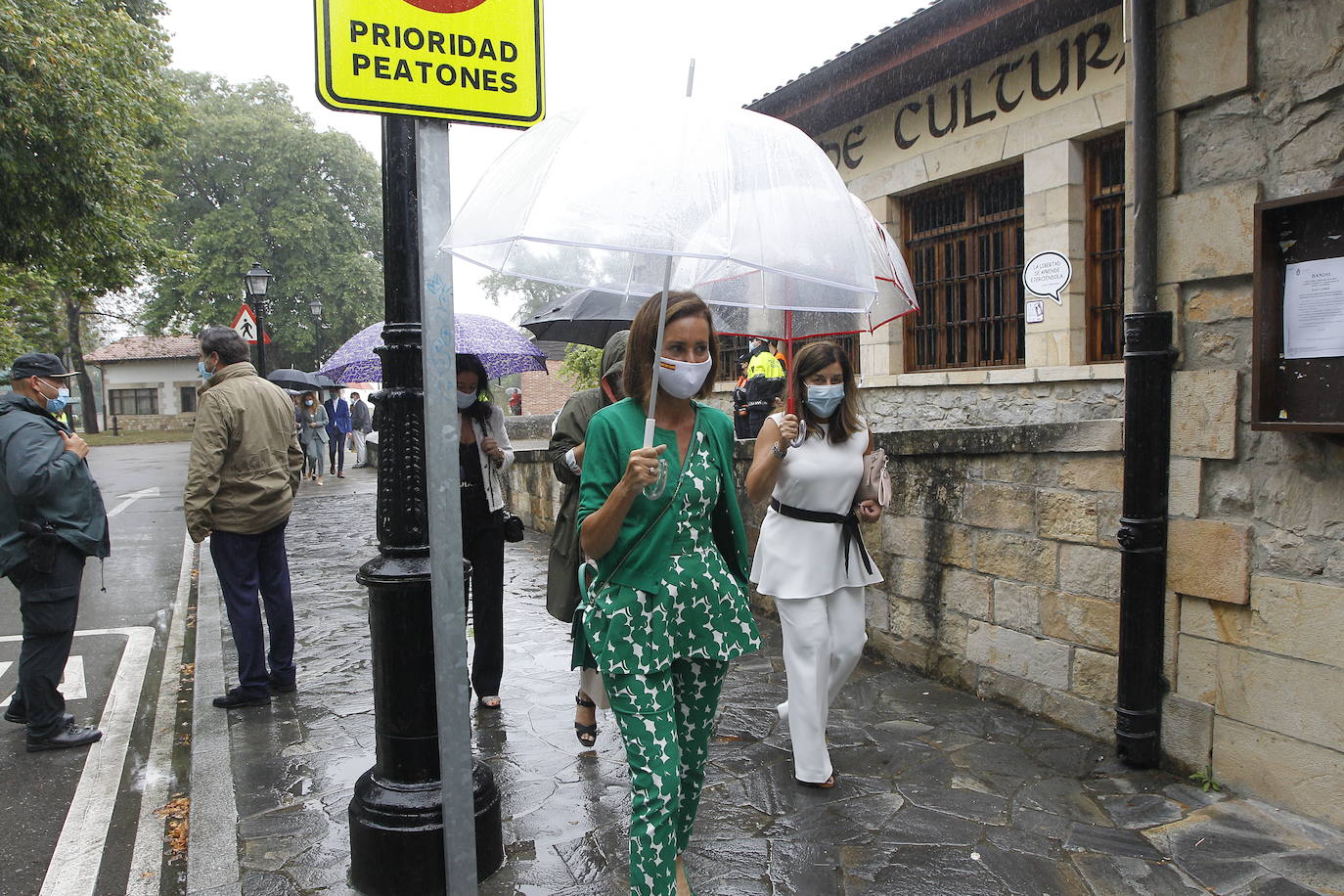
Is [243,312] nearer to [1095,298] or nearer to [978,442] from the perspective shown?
[1095,298]

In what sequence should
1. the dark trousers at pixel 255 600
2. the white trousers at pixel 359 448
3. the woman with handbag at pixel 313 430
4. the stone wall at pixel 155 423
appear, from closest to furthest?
the dark trousers at pixel 255 600 < the woman with handbag at pixel 313 430 < the white trousers at pixel 359 448 < the stone wall at pixel 155 423

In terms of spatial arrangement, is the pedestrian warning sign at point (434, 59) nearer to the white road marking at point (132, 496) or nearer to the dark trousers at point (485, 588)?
the dark trousers at point (485, 588)

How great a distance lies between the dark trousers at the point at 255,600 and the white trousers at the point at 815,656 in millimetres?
3055

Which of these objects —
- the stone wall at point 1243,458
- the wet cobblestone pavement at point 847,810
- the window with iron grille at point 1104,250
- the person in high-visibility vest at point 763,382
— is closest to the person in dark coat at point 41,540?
the wet cobblestone pavement at point 847,810

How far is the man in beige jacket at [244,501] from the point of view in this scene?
5344 mm

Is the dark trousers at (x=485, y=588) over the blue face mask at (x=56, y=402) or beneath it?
beneath

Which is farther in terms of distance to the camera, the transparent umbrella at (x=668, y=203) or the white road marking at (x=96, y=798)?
the white road marking at (x=96, y=798)

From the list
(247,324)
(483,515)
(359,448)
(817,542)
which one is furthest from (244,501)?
(359,448)

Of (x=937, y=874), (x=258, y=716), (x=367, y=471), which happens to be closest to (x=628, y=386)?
(x=937, y=874)

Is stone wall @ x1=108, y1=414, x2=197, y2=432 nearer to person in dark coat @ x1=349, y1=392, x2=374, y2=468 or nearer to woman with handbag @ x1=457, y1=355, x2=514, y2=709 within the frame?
person in dark coat @ x1=349, y1=392, x2=374, y2=468

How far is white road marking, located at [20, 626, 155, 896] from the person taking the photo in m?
3.73

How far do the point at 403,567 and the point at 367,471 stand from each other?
21962 millimetres

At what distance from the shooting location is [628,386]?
295 cm

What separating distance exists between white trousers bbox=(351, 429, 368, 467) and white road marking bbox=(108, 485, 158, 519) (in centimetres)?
603
